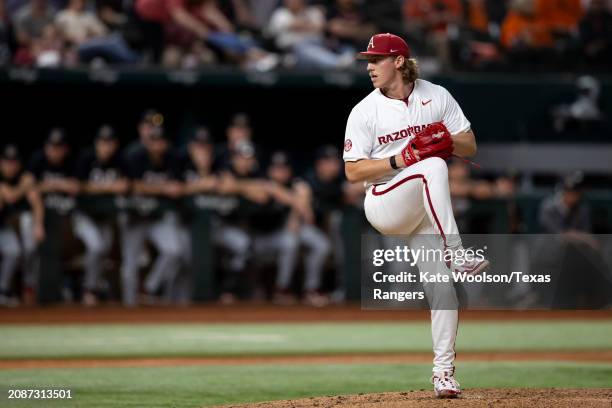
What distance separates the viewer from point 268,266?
13672 millimetres

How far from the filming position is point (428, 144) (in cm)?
532

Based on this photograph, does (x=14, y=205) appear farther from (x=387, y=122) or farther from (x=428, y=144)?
(x=428, y=144)

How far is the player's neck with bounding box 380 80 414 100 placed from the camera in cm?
559

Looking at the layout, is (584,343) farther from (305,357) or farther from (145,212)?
(145,212)

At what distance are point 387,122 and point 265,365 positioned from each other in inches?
117

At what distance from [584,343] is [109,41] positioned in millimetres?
6262

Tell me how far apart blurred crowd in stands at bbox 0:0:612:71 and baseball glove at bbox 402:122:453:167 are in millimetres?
7751

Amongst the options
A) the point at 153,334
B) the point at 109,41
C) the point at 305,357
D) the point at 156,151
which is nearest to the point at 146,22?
the point at 109,41

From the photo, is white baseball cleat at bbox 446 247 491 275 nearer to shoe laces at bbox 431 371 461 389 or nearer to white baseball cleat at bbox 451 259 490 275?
white baseball cleat at bbox 451 259 490 275

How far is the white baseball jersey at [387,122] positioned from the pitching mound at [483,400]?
3.55ft

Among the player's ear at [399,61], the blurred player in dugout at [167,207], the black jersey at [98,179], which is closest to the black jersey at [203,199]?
the blurred player in dugout at [167,207]

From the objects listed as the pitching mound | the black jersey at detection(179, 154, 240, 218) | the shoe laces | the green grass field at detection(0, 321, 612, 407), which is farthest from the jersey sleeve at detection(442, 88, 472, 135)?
the black jersey at detection(179, 154, 240, 218)

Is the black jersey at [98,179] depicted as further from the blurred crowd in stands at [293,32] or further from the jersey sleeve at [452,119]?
the jersey sleeve at [452,119]

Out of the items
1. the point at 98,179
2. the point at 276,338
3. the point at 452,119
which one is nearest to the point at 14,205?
the point at 98,179
